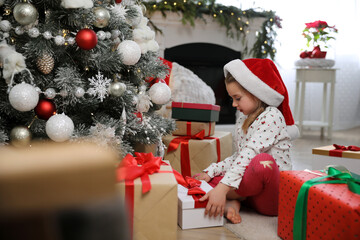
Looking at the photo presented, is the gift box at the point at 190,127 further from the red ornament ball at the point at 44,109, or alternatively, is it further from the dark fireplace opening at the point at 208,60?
the dark fireplace opening at the point at 208,60

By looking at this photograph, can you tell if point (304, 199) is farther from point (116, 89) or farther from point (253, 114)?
point (116, 89)

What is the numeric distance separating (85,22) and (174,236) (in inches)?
27.5

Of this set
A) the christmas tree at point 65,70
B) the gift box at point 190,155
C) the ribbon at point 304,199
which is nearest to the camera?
the ribbon at point 304,199

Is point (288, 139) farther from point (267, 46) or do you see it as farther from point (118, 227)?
point (267, 46)

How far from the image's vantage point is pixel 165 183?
35.7 inches

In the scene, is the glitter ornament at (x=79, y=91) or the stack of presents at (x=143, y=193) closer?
the stack of presents at (x=143, y=193)

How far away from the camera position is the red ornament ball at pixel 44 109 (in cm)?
103

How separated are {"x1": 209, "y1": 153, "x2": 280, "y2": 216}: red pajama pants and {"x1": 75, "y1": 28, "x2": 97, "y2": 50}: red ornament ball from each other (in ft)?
2.11

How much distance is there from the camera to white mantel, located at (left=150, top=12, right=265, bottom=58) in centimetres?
293

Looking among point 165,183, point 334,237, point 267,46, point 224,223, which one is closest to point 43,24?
point 165,183

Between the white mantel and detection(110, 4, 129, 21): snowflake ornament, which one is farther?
the white mantel

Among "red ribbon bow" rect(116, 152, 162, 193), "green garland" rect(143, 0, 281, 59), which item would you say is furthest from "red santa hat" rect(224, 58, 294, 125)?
"green garland" rect(143, 0, 281, 59)

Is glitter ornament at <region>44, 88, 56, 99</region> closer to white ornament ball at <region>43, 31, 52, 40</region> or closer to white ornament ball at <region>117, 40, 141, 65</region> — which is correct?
white ornament ball at <region>43, 31, 52, 40</region>

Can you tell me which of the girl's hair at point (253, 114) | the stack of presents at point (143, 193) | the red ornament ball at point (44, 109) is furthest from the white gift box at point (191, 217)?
the red ornament ball at point (44, 109)
